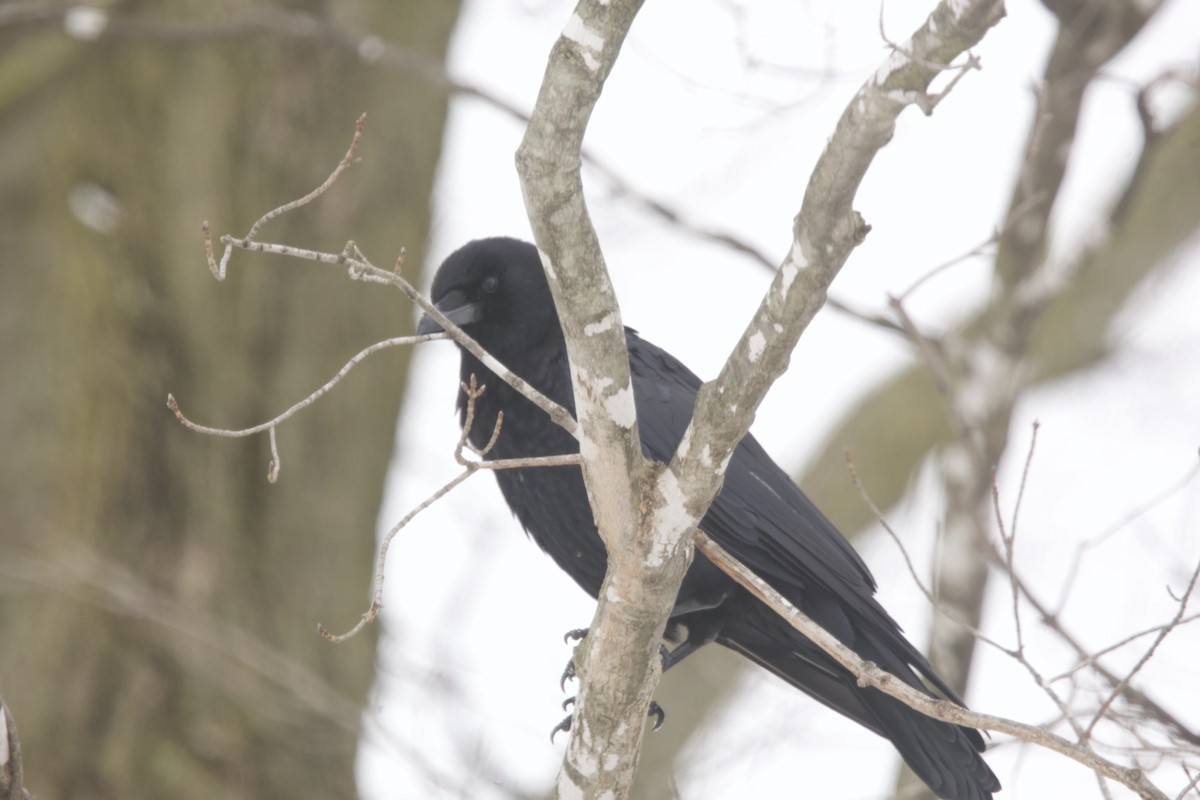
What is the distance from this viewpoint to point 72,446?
5117 millimetres

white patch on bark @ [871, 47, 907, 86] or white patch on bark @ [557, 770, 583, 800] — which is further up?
white patch on bark @ [871, 47, 907, 86]

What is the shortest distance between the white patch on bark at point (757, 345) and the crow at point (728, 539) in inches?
43.5

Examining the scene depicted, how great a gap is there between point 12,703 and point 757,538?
3.08 m

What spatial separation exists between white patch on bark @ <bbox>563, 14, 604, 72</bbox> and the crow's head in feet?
6.52

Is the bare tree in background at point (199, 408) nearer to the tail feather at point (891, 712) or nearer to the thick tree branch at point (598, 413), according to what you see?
the tail feather at point (891, 712)

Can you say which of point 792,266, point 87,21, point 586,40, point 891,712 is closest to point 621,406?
point 792,266

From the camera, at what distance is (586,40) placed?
230 cm

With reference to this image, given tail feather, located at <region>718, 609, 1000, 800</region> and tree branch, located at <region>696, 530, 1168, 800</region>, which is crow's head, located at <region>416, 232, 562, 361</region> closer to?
tail feather, located at <region>718, 609, 1000, 800</region>

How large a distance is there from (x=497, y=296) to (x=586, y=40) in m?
2.18

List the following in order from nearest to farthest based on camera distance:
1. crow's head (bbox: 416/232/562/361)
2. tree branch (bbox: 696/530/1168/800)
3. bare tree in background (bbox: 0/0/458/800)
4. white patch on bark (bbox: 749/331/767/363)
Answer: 1. tree branch (bbox: 696/530/1168/800)
2. white patch on bark (bbox: 749/331/767/363)
3. crow's head (bbox: 416/232/562/361)
4. bare tree in background (bbox: 0/0/458/800)

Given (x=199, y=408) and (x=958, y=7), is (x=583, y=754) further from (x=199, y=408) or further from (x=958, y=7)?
(x=199, y=408)

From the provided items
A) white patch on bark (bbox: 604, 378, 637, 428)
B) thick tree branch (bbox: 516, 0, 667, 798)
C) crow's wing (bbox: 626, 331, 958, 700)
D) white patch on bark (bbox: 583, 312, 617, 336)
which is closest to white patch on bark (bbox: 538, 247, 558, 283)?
thick tree branch (bbox: 516, 0, 667, 798)

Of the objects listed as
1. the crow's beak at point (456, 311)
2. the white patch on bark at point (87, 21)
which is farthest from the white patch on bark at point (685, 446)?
the white patch on bark at point (87, 21)

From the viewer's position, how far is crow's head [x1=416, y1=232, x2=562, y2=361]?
4.30m
